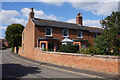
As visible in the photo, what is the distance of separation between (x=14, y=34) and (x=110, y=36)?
34221 mm

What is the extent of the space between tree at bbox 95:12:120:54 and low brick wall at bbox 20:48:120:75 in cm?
156

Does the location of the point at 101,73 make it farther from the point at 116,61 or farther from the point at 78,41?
the point at 78,41

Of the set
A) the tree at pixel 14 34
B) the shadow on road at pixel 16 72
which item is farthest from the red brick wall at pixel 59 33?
the tree at pixel 14 34

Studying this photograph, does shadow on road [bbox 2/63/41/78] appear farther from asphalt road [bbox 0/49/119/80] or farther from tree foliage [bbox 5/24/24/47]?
tree foliage [bbox 5/24/24/47]

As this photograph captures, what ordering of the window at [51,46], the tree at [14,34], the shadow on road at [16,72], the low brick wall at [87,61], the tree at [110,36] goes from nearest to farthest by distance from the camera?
1. the low brick wall at [87,61]
2. the shadow on road at [16,72]
3. the tree at [110,36]
4. the window at [51,46]
5. the tree at [14,34]

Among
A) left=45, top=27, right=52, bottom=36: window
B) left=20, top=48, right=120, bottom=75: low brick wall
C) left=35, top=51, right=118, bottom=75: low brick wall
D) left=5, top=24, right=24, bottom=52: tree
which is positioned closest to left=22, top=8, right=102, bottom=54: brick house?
left=45, top=27, right=52, bottom=36: window

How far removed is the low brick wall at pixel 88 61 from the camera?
10083 mm

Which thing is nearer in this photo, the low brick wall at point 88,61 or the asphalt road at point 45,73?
the asphalt road at point 45,73

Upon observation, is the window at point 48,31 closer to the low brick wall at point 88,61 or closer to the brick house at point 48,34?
the brick house at point 48,34

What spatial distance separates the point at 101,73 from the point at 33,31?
16101 mm

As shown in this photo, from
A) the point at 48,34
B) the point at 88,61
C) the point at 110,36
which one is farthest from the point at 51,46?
the point at 110,36

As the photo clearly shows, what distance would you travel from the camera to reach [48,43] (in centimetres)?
2403

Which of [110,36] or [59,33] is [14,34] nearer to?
[59,33]

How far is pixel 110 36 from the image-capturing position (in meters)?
11.5
